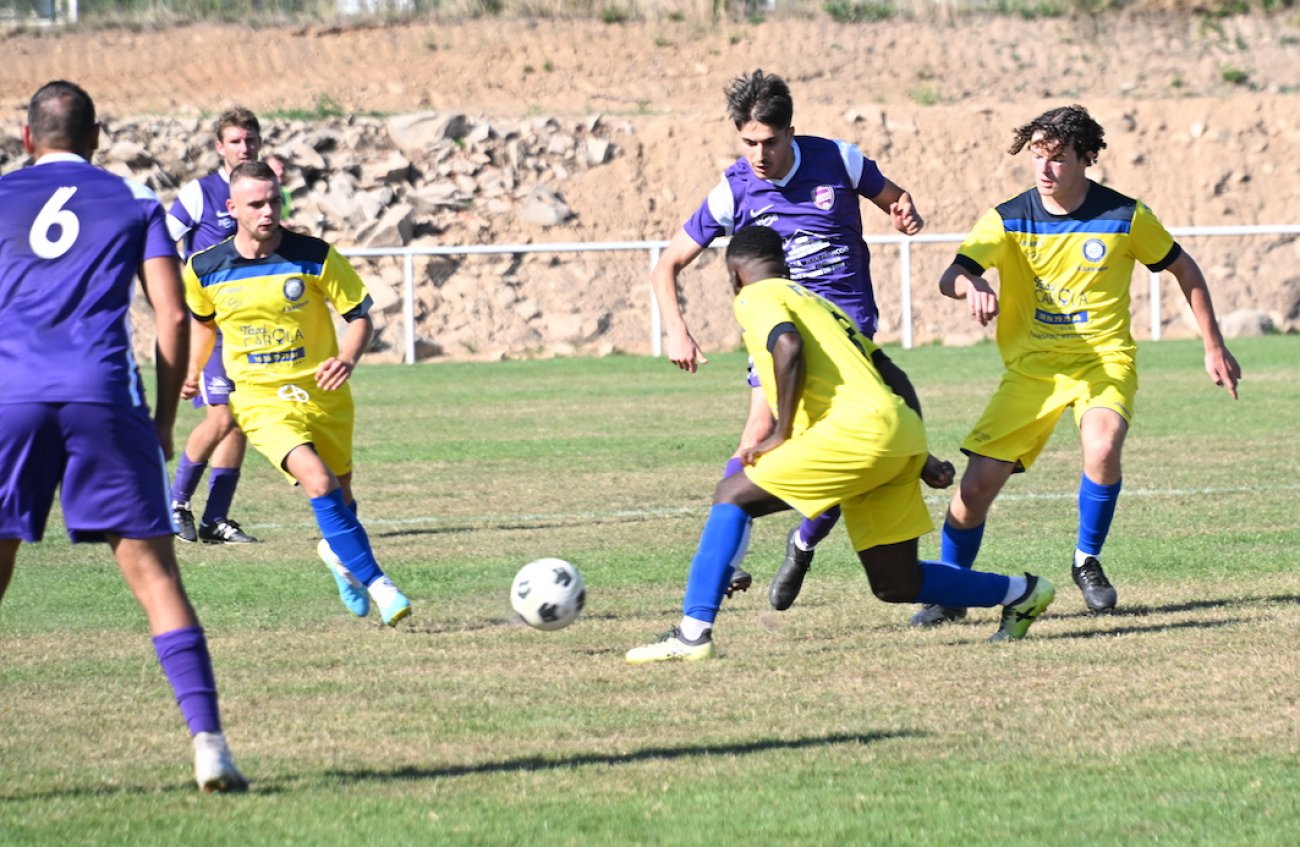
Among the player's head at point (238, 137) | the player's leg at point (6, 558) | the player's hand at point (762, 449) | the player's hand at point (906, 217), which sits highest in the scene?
the player's head at point (238, 137)

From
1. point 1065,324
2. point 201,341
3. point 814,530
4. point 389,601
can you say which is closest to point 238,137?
point 201,341

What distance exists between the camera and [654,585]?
8.17 meters

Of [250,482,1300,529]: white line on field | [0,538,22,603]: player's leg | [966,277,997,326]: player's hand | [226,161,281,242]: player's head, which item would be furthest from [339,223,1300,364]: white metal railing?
[0,538,22,603]: player's leg

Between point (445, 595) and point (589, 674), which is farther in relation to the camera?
point (445, 595)

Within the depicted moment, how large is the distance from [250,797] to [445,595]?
3406mm

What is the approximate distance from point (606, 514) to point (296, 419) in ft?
11.1

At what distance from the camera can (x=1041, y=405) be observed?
721 cm

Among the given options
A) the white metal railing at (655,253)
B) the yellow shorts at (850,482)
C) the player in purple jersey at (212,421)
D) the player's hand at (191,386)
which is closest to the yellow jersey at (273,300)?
the player's hand at (191,386)

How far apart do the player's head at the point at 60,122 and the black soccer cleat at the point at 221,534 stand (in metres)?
5.32

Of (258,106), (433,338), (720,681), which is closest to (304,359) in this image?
(720,681)

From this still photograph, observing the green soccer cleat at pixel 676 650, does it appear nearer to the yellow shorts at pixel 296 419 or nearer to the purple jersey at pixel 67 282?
the yellow shorts at pixel 296 419

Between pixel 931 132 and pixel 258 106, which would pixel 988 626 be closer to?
pixel 931 132

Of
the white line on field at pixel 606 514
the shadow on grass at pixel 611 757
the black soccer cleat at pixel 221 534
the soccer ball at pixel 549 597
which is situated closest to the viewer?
the shadow on grass at pixel 611 757

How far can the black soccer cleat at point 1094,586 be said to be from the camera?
7.23 meters
